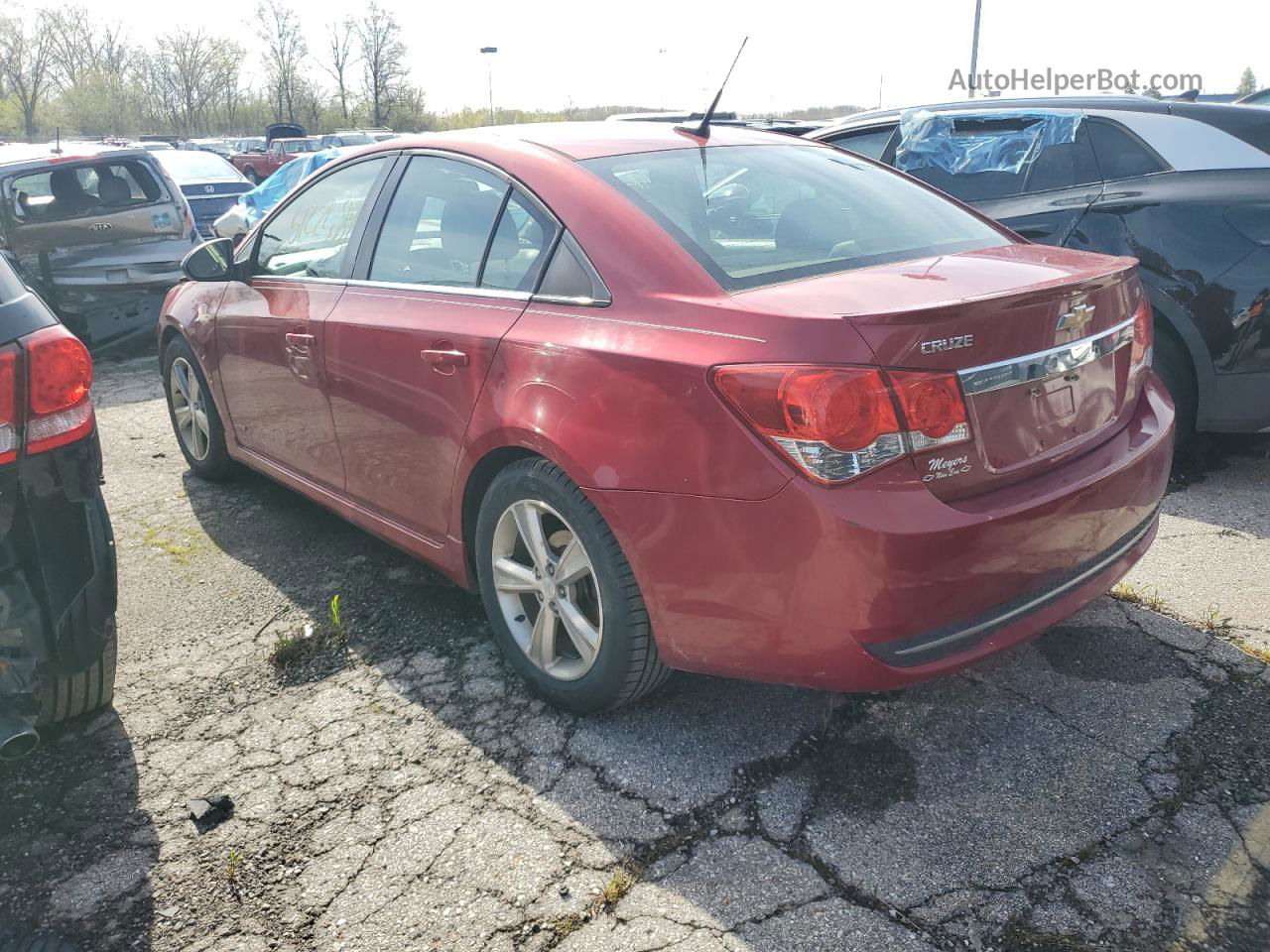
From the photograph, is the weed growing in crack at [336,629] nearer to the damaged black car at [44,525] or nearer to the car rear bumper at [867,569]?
the damaged black car at [44,525]

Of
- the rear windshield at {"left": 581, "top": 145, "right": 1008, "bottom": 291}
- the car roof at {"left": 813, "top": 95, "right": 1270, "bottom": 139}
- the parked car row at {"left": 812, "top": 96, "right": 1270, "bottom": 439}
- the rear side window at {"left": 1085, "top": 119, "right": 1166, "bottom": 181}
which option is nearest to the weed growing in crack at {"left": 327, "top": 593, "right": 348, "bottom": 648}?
the rear windshield at {"left": 581, "top": 145, "right": 1008, "bottom": 291}

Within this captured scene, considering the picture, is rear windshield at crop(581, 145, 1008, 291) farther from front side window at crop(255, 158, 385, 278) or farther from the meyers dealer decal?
front side window at crop(255, 158, 385, 278)

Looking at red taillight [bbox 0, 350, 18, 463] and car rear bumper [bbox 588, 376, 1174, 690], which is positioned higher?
red taillight [bbox 0, 350, 18, 463]

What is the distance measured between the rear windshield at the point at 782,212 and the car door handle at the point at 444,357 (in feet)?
2.12

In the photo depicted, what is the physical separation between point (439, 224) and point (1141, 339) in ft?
7.00

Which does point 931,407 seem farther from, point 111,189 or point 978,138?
point 111,189

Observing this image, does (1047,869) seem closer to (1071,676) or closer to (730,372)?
(1071,676)

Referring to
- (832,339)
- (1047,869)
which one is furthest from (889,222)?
(1047,869)

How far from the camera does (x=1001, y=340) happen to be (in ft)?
7.17

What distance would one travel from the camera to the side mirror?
4.11 m

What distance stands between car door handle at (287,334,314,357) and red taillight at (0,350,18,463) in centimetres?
121

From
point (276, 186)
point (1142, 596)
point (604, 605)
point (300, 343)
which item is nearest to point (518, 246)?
point (604, 605)

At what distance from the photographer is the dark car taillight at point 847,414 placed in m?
2.04

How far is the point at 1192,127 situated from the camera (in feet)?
15.0
